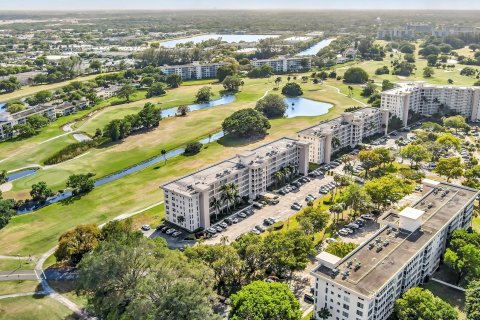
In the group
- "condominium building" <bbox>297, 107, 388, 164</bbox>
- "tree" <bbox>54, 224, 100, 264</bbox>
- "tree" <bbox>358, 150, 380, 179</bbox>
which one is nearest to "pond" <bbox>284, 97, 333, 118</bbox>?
"condominium building" <bbox>297, 107, 388, 164</bbox>

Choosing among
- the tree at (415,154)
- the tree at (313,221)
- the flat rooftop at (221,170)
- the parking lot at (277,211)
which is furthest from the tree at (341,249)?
the tree at (415,154)

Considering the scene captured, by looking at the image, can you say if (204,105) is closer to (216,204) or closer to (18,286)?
(216,204)

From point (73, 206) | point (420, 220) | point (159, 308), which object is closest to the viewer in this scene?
point (159, 308)

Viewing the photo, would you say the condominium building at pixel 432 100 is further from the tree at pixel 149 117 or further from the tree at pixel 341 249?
the tree at pixel 341 249

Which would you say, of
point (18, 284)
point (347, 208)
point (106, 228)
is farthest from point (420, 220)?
point (18, 284)

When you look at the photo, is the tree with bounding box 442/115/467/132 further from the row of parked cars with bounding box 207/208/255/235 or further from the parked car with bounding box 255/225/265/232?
the parked car with bounding box 255/225/265/232

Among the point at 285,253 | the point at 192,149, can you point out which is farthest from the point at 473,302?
the point at 192,149

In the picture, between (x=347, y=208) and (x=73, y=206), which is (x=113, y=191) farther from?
(x=347, y=208)
